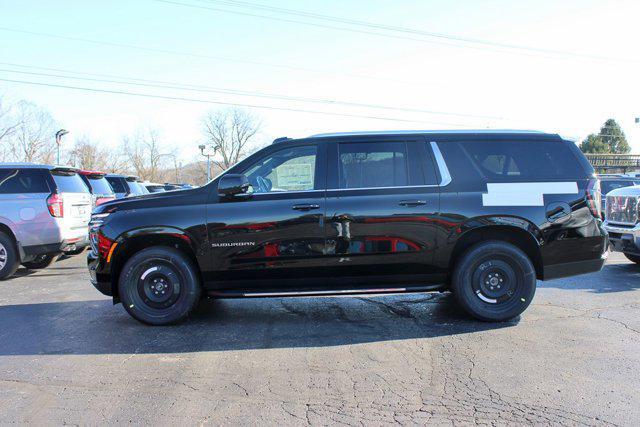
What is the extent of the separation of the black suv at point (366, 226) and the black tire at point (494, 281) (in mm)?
11

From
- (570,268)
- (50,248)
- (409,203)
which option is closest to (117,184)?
(50,248)

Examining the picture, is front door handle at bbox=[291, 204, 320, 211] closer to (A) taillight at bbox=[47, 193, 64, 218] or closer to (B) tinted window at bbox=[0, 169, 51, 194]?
(A) taillight at bbox=[47, 193, 64, 218]

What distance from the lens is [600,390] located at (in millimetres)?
3531

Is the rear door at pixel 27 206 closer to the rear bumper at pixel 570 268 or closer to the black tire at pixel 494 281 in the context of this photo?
the black tire at pixel 494 281

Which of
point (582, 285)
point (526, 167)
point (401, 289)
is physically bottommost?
point (582, 285)

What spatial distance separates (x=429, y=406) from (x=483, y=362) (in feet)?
3.28

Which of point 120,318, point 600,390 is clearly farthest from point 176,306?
point 600,390

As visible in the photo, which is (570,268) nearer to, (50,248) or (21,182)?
(50,248)

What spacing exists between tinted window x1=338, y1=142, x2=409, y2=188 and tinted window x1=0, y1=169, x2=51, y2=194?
5776mm

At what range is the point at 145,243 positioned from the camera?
514cm

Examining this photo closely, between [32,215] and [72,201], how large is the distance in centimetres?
69

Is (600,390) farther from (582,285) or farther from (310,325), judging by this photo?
(582,285)

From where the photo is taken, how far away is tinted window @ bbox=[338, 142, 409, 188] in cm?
515

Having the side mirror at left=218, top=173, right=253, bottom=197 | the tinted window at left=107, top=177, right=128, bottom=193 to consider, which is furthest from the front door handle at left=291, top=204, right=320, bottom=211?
the tinted window at left=107, top=177, right=128, bottom=193
